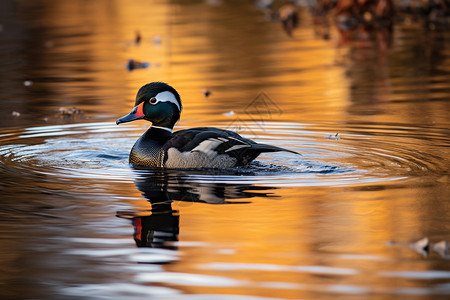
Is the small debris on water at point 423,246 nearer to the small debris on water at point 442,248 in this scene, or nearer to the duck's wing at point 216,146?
the small debris on water at point 442,248

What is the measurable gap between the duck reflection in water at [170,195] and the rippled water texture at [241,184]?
2 cm

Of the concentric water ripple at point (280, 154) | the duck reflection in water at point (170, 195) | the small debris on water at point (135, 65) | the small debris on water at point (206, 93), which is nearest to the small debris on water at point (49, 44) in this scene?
the small debris on water at point (135, 65)

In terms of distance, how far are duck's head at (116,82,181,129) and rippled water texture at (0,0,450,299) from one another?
1.83 ft

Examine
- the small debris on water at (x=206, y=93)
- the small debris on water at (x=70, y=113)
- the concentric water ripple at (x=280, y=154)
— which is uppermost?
the small debris on water at (x=206, y=93)

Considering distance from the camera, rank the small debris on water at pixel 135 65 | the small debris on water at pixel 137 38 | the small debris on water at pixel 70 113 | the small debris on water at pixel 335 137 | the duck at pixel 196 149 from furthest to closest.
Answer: the small debris on water at pixel 137 38
the small debris on water at pixel 135 65
the small debris on water at pixel 70 113
the small debris on water at pixel 335 137
the duck at pixel 196 149

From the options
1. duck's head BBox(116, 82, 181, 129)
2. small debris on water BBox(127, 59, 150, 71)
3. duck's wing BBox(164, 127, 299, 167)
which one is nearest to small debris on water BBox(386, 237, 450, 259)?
duck's wing BBox(164, 127, 299, 167)

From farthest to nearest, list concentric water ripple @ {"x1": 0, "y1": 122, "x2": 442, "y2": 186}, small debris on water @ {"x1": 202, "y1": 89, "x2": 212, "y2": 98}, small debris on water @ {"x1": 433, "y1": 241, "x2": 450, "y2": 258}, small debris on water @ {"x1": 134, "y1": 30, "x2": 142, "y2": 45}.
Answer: small debris on water @ {"x1": 134, "y1": 30, "x2": 142, "y2": 45} < small debris on water @ {"x1": 202, "y1": 89, "x2": 212, "y2": 98} < concentric water ripple @ {"x1": 0, "y1": 122, "x2": 442, "y2": 186} < small debris on water @ {"x1": 433, "y1": 241, "x2": 450, "y2": 258}

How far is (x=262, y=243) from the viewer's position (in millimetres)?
6457

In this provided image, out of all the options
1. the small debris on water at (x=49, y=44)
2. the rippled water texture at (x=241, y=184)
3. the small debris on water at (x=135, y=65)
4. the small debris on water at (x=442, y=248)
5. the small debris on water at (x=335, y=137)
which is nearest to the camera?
the rippled water texture at (x=241, y=184)

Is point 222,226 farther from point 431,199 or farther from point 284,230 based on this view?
point 431,199

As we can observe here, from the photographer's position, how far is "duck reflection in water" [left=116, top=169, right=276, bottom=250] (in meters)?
6.77

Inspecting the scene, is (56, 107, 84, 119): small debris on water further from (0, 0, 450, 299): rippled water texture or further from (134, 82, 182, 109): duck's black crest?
(134, 82, 182, 109): duck's black crest

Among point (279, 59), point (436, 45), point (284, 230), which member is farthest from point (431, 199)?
point (436, 45)

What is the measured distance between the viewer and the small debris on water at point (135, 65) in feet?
58.1
